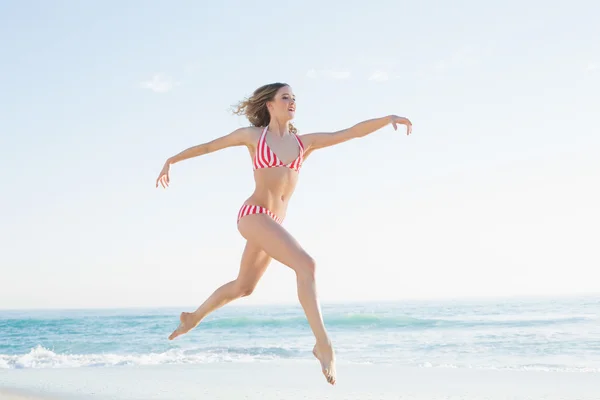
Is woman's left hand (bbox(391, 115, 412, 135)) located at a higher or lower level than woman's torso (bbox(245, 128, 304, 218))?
higher

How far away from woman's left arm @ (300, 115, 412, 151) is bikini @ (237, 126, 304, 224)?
100 mm

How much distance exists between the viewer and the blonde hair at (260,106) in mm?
4801

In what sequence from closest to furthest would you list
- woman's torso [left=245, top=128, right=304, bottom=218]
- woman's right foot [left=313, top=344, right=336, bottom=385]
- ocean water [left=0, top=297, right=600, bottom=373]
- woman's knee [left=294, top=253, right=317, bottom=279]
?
woman's right foot [left=313, top=344, right=336, bottom=385] < woman's knee [left=294, top=253, right=317, bottom=279] < woman's torso [left=245, top=128, right=304, bottom=218] < ocean water [left=0, top=297, right=600, bottom=373]

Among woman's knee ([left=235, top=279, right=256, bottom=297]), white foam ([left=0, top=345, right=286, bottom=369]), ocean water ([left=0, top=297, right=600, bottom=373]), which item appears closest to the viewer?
woman's knee ([left=235, top=279, right=256, bottom=297])

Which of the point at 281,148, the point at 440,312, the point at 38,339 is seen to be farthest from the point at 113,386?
the point at 440,312

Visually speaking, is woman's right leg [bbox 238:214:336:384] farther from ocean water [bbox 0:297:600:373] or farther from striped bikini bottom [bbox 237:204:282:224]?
ocean water [bbox 0:297:600:373]

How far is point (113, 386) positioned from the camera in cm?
936

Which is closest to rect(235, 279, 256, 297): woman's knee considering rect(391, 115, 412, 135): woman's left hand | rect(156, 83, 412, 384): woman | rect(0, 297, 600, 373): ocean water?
rect(156, 83, 412, 384): woman

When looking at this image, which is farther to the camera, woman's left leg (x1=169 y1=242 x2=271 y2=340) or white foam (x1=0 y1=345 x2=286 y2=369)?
white foam (x1=0 y1=345 x2=286 y2=369)

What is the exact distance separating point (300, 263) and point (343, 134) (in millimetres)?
1114

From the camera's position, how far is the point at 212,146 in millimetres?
4684

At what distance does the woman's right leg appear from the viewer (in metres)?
3.83

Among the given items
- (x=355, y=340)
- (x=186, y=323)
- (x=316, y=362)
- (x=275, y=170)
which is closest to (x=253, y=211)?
Result: (x=275, y=170)

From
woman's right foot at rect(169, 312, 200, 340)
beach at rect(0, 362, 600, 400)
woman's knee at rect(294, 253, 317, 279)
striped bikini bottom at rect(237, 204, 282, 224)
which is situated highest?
striped bikini bottom at rect(237, 204, 282, 224)
